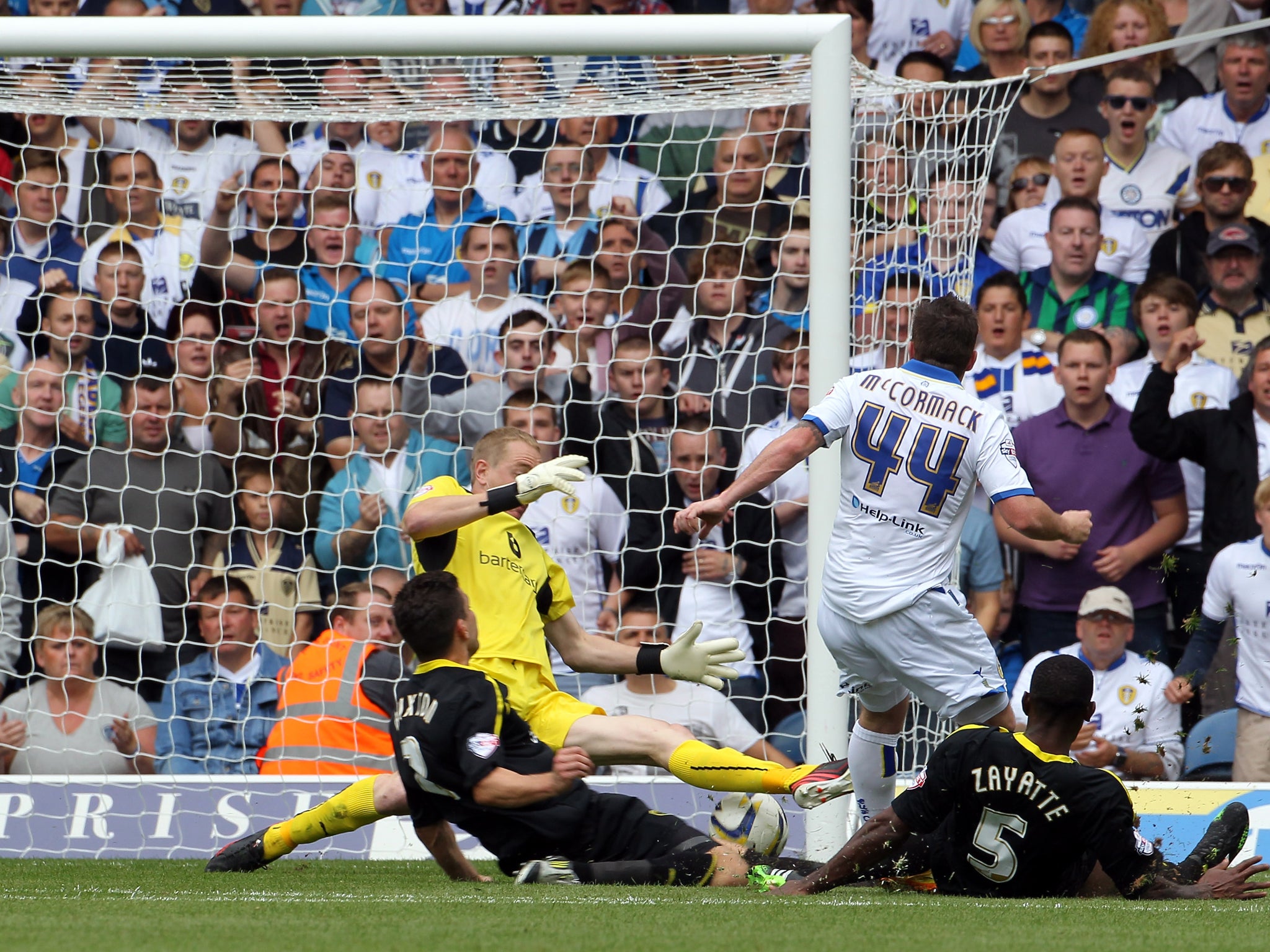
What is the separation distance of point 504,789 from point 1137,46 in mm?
5803

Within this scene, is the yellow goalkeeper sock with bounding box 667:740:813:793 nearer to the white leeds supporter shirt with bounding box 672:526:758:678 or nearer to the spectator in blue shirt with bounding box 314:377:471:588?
the white leeds supporter shirt with bounding box 672:526:758:678

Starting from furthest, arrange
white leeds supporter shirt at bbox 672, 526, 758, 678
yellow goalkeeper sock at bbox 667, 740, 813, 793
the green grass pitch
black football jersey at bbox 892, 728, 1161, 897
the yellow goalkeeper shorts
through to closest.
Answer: white leeds supporter shirt at bbox 672, 526, 758, 678
the yellow goalkeeper shorts
yellow goalkeeper sock at bbox 667, 740, 813, 793
black football jersey at bbox 892, 728, 1161, 897
the green grass pitch

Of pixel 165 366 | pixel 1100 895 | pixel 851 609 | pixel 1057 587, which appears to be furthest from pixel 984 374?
pixel 165 366

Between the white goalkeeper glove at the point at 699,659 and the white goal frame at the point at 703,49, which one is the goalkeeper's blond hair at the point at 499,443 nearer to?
the white goalkeeper glove at the point at 699,659

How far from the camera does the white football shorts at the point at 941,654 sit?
479 centimetres

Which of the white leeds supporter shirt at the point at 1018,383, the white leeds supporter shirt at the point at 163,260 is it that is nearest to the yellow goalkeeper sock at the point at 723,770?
the white leeds supporter shirt at the point at 1018,383

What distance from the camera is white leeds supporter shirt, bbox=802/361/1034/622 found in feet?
15.9

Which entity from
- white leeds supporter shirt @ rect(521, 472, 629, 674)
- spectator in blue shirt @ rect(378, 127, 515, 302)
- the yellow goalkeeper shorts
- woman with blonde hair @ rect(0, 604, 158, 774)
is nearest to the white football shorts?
the yellow goalkeeper shorts

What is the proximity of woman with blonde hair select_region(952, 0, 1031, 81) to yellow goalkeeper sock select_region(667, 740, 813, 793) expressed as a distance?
16.2 ft

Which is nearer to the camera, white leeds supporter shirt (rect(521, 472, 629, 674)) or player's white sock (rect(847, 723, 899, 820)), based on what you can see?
player's white sock (rect(847, 723, 899, 820))

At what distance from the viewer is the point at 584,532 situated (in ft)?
25.1

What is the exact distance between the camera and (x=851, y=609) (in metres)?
4.89

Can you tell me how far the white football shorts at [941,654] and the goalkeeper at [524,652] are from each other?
1.57 ft

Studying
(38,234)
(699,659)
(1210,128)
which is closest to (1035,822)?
(699,659)
